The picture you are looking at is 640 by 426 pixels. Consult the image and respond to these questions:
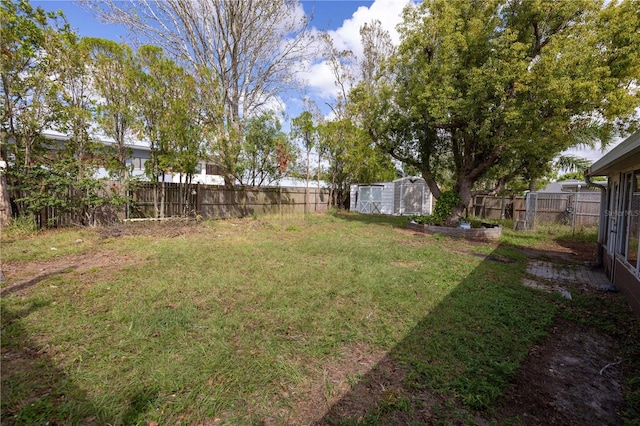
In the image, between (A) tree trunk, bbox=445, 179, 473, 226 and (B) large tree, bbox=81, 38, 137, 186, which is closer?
(B) large tree, bbox=81, 38, 137, 186

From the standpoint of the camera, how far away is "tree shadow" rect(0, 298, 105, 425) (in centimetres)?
181

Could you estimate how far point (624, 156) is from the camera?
3.52 metres

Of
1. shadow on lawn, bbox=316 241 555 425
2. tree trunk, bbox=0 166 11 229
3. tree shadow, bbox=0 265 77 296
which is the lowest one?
shadow on lawn, bbox=316 241 555 425

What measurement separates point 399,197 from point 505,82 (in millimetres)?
10332

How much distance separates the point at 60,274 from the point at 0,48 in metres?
5.86

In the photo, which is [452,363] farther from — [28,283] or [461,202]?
[461,202]

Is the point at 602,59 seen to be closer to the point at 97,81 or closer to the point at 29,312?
the point at 29,312

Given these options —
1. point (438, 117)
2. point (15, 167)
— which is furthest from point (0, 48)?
point (438, 117)

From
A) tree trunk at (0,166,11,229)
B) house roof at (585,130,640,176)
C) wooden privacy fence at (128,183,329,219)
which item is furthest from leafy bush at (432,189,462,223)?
tree trunk at (0,166,11,229)

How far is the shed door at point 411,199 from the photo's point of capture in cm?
1770

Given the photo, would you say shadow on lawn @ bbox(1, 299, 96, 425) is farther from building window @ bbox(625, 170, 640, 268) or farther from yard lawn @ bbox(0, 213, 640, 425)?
building window @ bbox(625, 170, 640, 268)

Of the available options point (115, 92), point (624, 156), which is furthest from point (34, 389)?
point (115, 92)

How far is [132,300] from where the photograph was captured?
3521mm

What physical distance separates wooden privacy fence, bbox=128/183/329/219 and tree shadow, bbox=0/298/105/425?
7.59 metres
